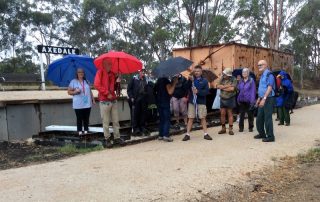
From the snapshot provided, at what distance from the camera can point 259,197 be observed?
5055mm

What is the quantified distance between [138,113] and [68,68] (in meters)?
1.98

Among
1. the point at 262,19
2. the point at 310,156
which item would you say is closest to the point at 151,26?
the point at 262,19

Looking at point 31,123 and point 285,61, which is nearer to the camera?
point 31,123

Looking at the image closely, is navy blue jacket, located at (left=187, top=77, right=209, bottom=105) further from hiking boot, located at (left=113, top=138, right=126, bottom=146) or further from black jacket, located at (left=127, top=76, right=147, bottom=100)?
hiking boot, located at (left=113, top=138, right=126, bottom=146)

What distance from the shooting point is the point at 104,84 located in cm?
854

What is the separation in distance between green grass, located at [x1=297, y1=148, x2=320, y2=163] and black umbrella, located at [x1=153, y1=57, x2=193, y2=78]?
293cm

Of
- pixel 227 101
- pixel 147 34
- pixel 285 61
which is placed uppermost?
pixel 147 34

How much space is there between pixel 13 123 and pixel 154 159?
5010mm

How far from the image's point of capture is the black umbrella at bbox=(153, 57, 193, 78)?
27.9ft

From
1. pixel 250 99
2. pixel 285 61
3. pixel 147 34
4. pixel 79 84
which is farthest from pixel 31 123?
pixel 147 34

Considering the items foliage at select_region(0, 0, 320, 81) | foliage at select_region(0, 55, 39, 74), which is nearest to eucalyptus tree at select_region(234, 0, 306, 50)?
foliage at select_region(0, 0, 320, 81)

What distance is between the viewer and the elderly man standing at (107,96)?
27.8 ft

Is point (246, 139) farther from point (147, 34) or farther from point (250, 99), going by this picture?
point (147, 34)

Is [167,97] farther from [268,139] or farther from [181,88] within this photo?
[268,139]
